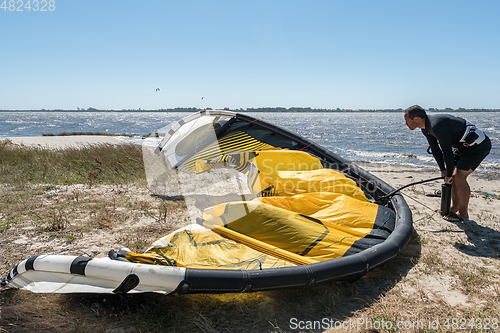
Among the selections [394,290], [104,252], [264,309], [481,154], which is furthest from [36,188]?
[481,154]

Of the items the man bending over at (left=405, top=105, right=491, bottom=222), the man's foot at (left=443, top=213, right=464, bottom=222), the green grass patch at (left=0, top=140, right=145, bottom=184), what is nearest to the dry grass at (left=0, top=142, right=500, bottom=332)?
the man's foot at (left=443, top=213, right=464, bottom=222)

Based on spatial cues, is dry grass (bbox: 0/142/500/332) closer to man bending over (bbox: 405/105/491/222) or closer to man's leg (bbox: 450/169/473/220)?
man's leg (bbox: 450/169/473/220)

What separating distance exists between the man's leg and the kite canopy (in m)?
0.99

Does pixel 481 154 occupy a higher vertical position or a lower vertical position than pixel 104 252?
higher

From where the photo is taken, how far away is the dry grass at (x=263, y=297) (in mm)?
2494

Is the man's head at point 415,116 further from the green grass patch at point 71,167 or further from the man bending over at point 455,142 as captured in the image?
the green grass patch at point 71,167

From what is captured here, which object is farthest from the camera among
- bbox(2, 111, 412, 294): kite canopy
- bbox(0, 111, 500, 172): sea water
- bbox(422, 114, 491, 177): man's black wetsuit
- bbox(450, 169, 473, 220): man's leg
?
bbox(0, 111, 500, 172): sea water

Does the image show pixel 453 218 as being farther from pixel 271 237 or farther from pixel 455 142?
pixel 271 237

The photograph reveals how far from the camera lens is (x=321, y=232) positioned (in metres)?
3.48

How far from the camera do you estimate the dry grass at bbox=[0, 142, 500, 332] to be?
249 centimetres

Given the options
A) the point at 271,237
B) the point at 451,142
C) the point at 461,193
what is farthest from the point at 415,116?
the point at 271,237

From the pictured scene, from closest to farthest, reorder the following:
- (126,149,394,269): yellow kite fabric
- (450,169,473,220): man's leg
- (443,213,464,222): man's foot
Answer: (126,149,394,269): yellow kite fabric < (450,169,473,220): man's leg < (443,213,464,222): man's foot

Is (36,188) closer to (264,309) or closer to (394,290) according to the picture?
(264,309)

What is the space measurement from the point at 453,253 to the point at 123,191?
5.84m
